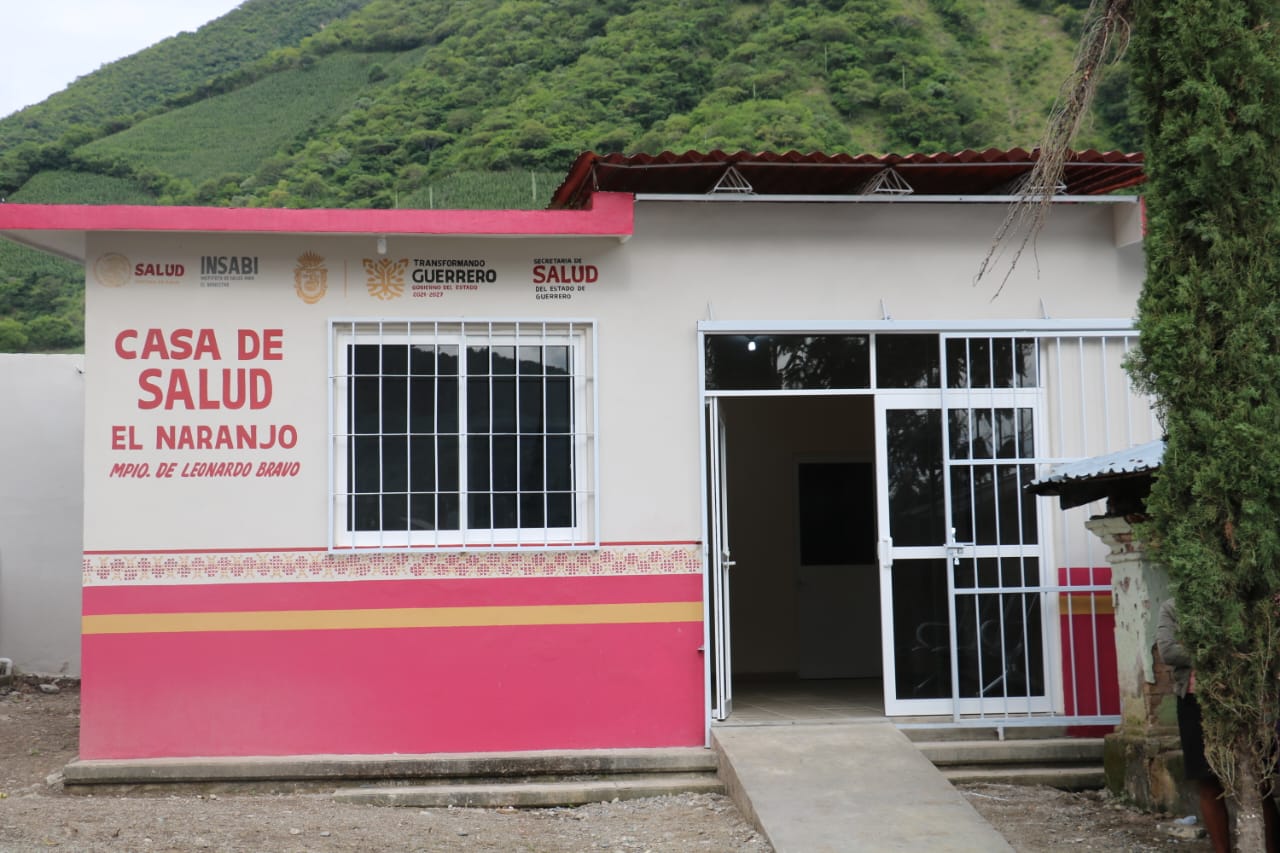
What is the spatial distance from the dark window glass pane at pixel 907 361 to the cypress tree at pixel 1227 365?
9.36ft

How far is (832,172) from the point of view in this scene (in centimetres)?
766

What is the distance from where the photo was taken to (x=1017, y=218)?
8203mm

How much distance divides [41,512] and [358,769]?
20.8 ft

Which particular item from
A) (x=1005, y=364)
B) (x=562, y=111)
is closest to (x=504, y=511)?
(x=1005, y=364)

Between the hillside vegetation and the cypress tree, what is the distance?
1002 inches

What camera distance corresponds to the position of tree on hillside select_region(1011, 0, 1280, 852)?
16.9ft

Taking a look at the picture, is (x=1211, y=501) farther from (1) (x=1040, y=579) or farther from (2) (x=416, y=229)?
(2) (x=416, y=229)

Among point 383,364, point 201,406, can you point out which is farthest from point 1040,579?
point 201,406

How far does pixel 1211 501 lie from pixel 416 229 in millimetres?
4571

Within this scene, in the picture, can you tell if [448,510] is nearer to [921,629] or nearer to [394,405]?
[394,405]

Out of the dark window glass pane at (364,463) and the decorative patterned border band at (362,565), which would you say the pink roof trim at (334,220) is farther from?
the decorative patterned border band at (362,565)

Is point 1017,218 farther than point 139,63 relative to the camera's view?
No

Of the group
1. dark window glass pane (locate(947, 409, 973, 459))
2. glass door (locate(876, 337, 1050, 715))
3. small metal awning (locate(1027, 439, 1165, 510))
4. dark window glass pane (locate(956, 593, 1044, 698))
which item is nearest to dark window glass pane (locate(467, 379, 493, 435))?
glass door (locate(876, 337, 1050, 715))

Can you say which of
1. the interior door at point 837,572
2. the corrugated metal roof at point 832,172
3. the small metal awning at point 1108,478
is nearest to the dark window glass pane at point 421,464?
the corrugated metal roof at point 832,172
